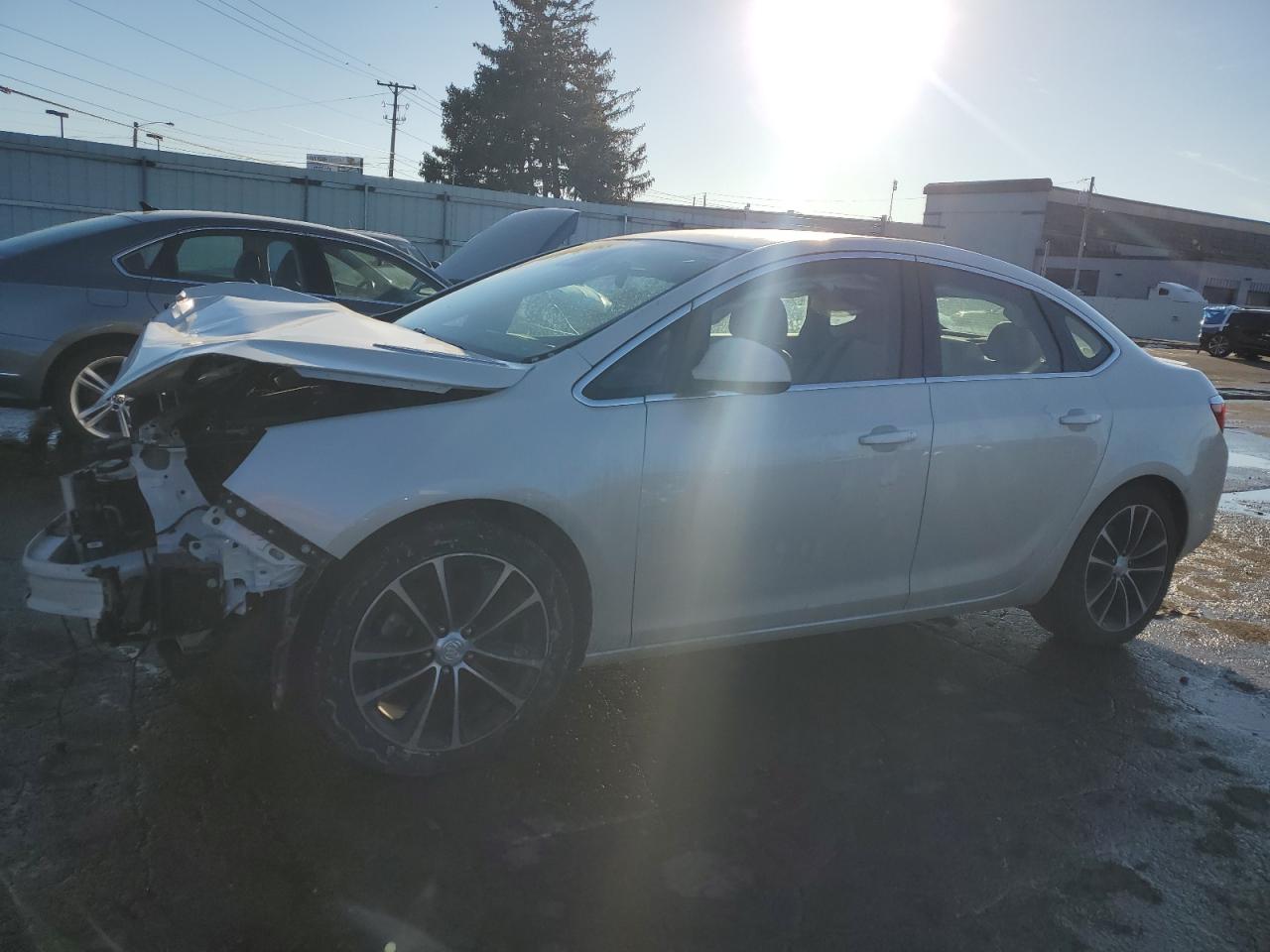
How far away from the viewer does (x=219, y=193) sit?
18.9 m

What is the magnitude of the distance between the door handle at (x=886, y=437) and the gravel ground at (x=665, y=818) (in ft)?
3.44

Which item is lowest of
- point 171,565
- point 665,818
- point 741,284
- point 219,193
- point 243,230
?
point 665,818

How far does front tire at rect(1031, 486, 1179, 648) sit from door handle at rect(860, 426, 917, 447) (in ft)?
3.99

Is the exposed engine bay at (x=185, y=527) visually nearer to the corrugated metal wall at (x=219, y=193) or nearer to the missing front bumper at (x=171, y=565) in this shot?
the missing front bumper at (x=171, y=565)

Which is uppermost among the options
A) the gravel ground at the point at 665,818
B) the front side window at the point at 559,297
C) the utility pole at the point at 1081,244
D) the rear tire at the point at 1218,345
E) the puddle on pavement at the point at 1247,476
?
the utility pole at the point at 1081,244

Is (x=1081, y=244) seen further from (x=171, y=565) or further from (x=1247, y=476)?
(x=171, y=565)

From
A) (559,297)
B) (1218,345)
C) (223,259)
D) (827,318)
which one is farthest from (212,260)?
(1218,345)

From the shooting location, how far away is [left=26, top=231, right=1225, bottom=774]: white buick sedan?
2.81m

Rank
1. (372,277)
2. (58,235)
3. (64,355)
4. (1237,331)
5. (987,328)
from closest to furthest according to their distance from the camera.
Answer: (987,328) → (64,355) → (58,235) → (372,277) → (1237,331)

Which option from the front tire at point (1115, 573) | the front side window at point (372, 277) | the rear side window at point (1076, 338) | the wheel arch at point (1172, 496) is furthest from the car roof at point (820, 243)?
the front side window at point (372, 277)

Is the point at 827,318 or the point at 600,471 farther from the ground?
the point at 827,318

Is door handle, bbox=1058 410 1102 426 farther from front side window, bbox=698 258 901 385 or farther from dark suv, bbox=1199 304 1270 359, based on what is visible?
dark suv, bbox=1199 304 1270 359

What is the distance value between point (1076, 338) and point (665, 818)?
112 inches

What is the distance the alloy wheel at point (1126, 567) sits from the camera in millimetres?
4430
